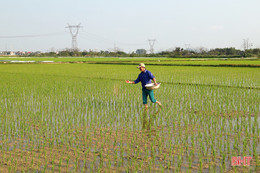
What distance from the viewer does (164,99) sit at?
28.2 feet

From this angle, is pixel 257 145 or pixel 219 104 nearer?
pixel 257 145

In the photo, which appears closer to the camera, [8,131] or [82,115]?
[8,131]

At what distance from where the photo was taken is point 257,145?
13.9 ft

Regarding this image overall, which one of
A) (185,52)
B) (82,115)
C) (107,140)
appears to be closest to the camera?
(107,140)

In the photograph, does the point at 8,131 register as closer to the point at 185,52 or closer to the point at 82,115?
the point at 82,115

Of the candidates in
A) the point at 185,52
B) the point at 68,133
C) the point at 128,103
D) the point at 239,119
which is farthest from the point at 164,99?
the point at 185,52

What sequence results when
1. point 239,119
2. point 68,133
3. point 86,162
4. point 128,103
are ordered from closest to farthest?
1. point 86,162
2. point 68,133
3. point 239,119
4. point 128,103

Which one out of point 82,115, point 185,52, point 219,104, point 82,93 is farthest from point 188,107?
point 185,52

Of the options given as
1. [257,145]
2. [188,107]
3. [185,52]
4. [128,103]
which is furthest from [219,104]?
[185,52]

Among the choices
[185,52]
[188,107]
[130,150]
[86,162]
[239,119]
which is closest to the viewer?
[86,162]

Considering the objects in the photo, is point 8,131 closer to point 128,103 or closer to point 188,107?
point 128,103

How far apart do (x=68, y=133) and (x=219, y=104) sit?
441 centimetres

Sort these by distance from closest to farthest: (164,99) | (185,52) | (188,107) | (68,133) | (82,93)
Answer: (68,133)
(188,107)
(164,99)
(82,93)
(185,52)

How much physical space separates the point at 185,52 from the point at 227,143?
67133mm
